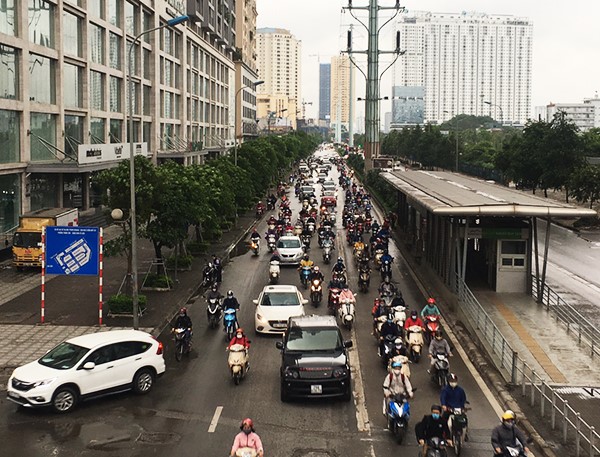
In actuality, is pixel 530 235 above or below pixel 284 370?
above

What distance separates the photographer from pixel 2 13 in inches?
1310

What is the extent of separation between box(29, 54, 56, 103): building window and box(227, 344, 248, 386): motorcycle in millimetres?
26180

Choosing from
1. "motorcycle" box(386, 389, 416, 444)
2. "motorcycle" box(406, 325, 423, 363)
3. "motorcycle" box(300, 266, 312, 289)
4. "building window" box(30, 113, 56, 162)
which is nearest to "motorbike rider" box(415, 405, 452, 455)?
"motorcycle" box(386, 389, 416, 444)

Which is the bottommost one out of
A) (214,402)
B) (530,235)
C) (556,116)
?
(214,402)

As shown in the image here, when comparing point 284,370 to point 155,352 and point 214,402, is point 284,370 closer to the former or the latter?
point 214,402

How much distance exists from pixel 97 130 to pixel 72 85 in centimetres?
503

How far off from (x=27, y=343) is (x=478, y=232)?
44.2 feet

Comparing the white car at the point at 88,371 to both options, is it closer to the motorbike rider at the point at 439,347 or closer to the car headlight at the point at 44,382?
the car headlight at the point at 44,382

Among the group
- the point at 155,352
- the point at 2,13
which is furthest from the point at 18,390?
the point at 2,13

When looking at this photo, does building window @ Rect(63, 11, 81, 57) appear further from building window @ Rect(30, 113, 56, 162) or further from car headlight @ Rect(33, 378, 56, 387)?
car headlight @ Rect(33, 378, 56, 387)

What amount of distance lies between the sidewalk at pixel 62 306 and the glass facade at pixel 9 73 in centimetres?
838

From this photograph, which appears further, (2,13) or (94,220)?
(94,220)

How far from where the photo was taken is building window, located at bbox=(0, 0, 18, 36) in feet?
109

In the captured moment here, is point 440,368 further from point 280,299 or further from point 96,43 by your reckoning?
point 96,43
